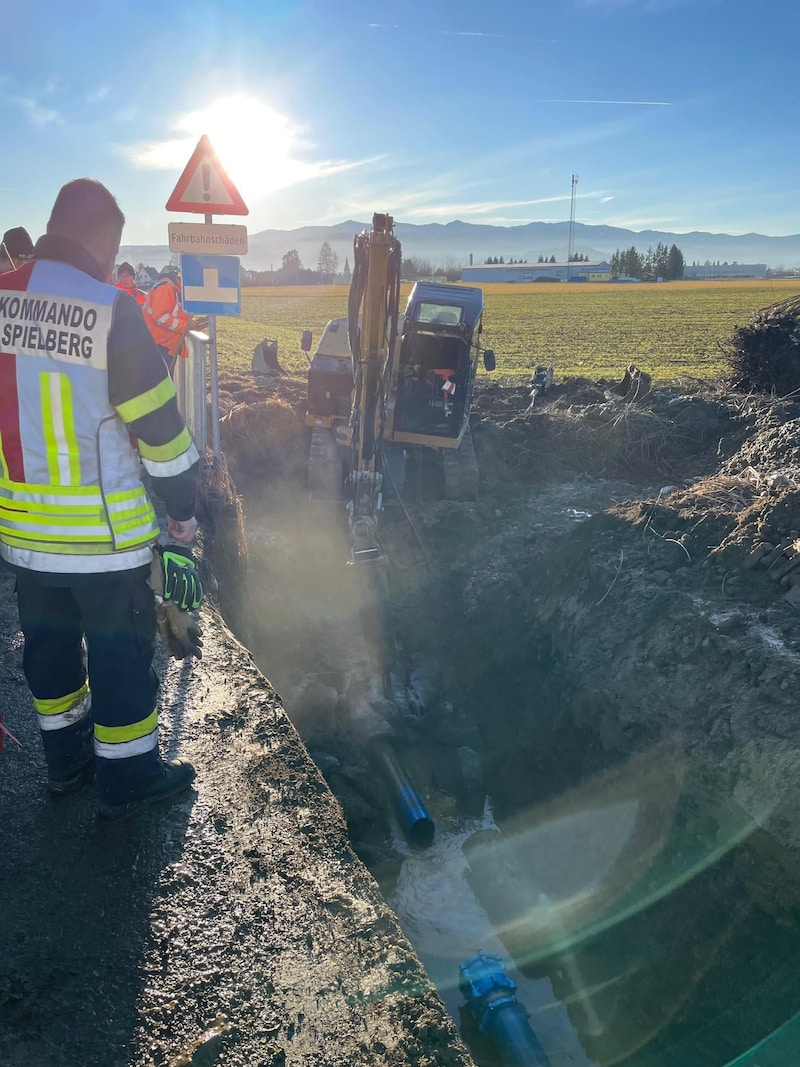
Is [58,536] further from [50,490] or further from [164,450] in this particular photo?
[164,450]

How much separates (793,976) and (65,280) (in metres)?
4.69

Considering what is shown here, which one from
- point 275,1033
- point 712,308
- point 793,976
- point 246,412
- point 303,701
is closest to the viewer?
point 275,1033

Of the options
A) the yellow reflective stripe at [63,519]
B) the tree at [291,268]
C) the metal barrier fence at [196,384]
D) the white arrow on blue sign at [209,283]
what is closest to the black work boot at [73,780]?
the yellow reflective stripe at [63,519]

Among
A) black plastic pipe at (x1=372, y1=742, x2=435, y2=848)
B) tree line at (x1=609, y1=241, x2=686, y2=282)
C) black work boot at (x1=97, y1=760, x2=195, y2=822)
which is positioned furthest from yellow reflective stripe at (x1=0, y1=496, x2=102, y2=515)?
tree line at (x1=609, y1=241, x2=686, y2=282)

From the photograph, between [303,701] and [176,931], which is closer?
[176,931]

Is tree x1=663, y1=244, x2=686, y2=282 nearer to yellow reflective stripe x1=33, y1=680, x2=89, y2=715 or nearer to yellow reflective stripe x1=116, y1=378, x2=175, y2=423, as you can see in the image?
yellow reflective stripe x1=116, y1=378, x2=175, y2=423

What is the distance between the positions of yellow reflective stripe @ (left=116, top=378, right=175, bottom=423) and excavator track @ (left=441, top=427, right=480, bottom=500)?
7420mm

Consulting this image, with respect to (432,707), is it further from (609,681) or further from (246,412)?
(246,412)

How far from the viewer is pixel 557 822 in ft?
18.4

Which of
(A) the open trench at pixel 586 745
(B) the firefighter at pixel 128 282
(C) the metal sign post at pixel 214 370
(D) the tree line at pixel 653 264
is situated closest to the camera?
(A) the open trench at pixel 586 745

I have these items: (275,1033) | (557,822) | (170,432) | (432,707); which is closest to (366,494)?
(432,707)

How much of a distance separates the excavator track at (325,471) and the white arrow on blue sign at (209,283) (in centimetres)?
322

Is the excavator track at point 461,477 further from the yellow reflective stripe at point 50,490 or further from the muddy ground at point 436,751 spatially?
the yellow reflective stripe at point 50,490

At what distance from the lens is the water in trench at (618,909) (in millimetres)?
4039
